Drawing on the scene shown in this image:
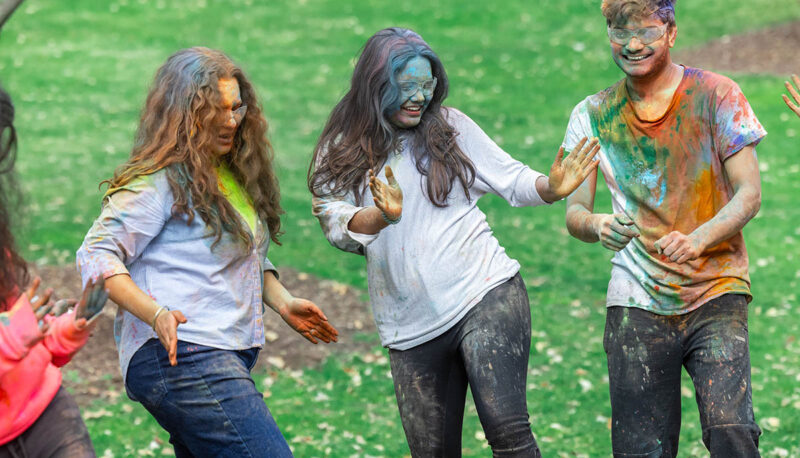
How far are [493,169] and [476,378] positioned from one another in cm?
85

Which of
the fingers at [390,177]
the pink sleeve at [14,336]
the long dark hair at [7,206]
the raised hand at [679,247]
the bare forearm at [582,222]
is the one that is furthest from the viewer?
the bare forearm at [582,222]

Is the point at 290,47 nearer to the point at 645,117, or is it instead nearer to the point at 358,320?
the point at 358,320

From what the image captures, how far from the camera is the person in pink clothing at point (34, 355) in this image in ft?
11.6

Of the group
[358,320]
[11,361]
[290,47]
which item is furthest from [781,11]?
[11,361]

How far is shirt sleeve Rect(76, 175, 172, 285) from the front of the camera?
13.4 feet

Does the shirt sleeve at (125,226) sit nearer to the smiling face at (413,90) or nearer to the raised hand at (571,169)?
the smiling face at (413,90)

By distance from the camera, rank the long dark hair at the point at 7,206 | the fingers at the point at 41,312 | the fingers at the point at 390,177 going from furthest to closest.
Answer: the fingers at the point at 390,177 < the long dark hair at the point at 7,206 < the fingers at the point at 41,312

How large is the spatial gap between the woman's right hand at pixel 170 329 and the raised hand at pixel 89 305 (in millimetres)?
295

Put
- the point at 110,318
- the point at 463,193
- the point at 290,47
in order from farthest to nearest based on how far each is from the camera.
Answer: the point at 290,47
the point at 110,318
the point at 463,193

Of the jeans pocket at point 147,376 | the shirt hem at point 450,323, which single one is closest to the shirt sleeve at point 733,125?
the shirt hem at point 450,323

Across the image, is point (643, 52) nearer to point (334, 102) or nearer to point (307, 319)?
point (307, 319)

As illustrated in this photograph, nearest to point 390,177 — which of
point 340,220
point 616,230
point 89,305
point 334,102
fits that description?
point 340,220

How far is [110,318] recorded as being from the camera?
885 centimetres

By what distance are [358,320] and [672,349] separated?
4.85 metres
